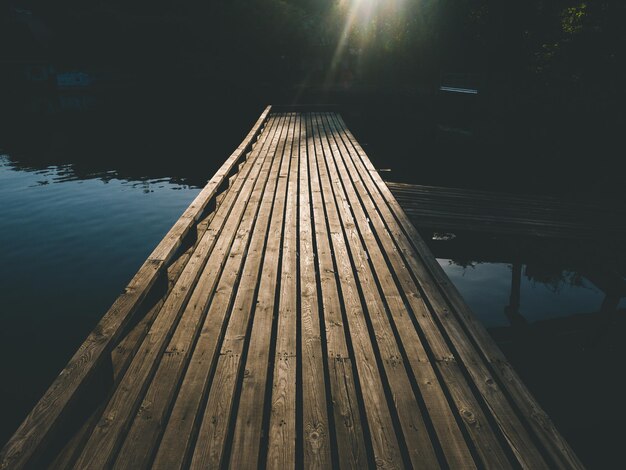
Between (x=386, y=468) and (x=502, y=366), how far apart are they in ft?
3.97

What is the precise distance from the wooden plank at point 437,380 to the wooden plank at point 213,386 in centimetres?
127

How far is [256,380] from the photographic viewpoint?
254 cm

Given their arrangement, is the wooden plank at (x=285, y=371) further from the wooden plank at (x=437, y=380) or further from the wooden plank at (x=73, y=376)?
the wooden plank at (x=73, y=376)

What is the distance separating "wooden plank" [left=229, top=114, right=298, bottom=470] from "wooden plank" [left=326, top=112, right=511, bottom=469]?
1053 millimetres

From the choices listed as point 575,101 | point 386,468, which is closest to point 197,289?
point 386,468

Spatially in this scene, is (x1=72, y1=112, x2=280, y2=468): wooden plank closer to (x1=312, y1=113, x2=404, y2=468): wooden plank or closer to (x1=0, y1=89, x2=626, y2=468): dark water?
(x1=312, y1=113, x2=404, y2=468): wooden plank

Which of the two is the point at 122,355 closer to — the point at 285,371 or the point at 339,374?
the point at 285,371

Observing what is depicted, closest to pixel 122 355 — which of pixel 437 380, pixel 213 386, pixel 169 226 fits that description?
pixel 213 386

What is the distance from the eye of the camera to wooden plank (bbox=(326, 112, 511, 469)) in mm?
2098

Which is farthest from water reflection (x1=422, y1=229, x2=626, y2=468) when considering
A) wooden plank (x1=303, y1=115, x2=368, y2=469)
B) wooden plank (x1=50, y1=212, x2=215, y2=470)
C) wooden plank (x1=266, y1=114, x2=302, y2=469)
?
wooden plank (x1=50, y1=212, x2=215, y2=470)

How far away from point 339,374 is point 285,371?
→ 0.38 meters

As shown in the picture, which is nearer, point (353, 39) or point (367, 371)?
point (367, 371)

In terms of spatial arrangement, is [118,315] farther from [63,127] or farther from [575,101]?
[63,127]

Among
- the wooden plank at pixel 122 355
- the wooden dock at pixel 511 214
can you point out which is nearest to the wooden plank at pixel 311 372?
the wooden plank at pixel 122 355
